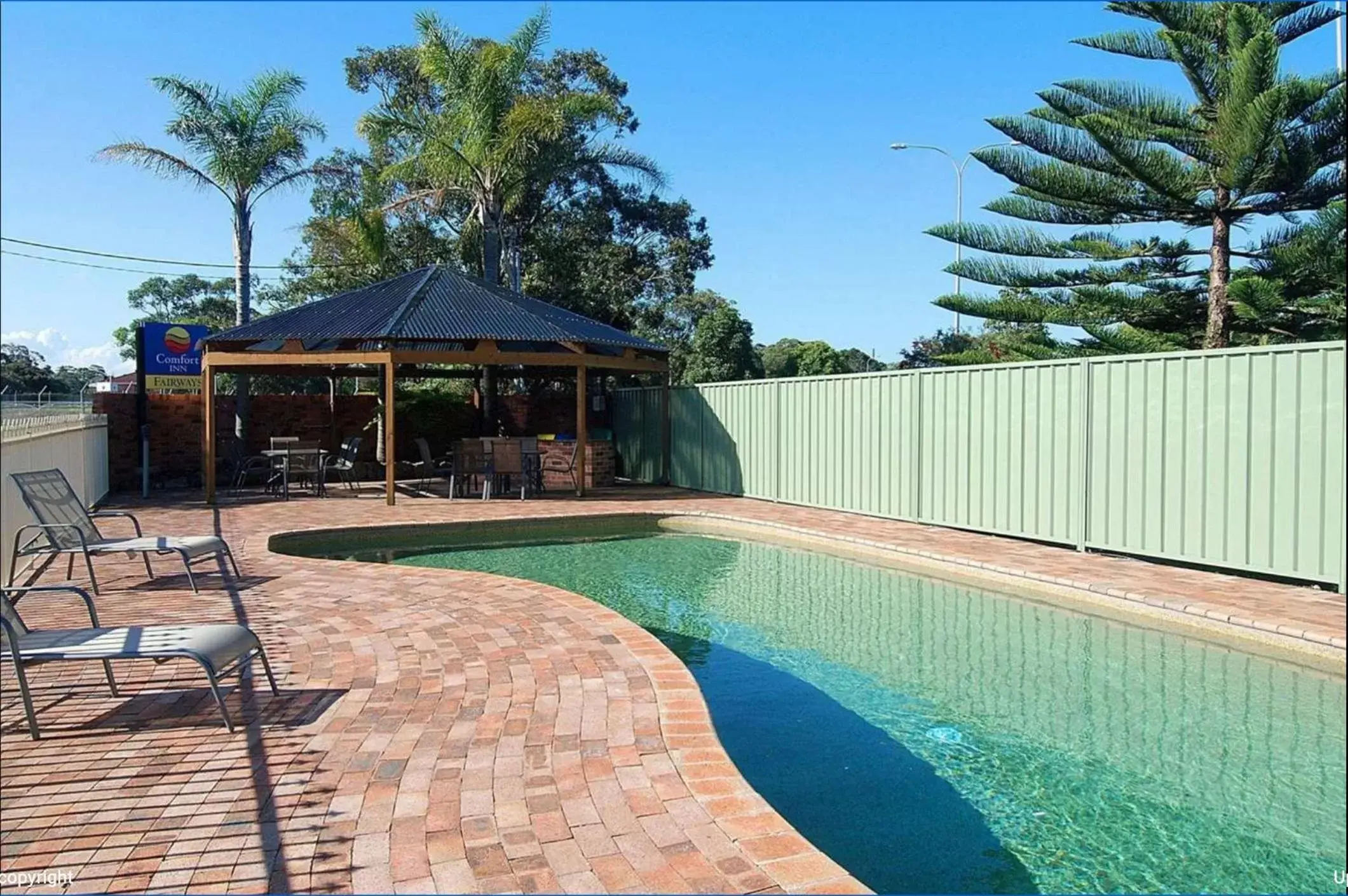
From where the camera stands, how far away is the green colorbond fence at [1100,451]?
652 centimetres

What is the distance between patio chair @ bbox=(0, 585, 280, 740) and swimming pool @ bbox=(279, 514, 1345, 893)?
2299 millimetres

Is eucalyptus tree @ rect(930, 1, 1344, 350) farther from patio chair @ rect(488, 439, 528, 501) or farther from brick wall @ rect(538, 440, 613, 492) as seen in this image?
patio chair @ rect(488, 439, 528, 501)

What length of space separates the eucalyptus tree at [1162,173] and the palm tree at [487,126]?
26.4 ft

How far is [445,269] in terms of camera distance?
51.8 feet

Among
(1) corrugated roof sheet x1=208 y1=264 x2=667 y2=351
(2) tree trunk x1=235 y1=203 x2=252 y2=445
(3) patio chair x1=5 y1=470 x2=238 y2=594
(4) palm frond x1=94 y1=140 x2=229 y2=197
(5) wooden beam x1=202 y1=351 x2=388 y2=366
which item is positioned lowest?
(3) patio chair x1=5 y1=470 x2=238 y2=594

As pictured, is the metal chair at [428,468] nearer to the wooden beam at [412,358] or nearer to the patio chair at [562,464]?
the patio chair at [562,464]

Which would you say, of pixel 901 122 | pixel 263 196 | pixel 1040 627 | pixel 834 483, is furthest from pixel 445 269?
pixel 1040 627

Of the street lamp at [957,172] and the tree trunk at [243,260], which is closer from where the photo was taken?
the tree trunk at [243,260]

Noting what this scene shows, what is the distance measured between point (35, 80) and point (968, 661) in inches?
210

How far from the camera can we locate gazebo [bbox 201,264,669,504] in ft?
41.1

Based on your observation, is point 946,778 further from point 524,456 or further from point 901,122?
point 901,122

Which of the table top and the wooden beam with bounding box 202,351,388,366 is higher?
the wooden beam with bounding box 202,351,388,366

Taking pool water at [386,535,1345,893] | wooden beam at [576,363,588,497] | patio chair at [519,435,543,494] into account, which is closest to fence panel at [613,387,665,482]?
wooden beam at [576,363,588,497]

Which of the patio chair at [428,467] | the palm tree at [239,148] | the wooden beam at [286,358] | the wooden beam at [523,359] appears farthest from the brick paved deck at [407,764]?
the palm tree at [239,148]
